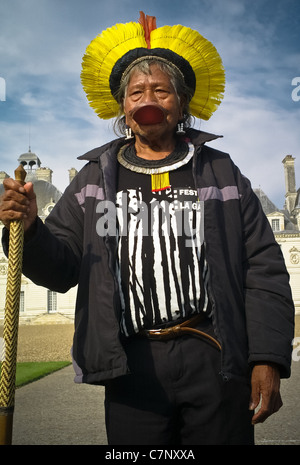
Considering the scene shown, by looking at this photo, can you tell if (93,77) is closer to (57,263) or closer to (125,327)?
(57,263)

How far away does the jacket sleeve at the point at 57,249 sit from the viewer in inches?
83.7

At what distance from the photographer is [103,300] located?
7.01 ft

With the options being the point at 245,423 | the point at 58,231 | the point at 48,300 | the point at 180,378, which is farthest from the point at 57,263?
the point at 48,300

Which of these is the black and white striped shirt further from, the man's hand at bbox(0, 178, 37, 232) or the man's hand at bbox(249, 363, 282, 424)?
the man's hand at bbox(0, 178, 37, 232)

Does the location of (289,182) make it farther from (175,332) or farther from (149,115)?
(175,332)

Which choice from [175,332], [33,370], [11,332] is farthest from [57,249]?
[33,370]

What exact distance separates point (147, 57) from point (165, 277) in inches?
57.7

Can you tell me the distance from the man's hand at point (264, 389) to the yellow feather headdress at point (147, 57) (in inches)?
74.5

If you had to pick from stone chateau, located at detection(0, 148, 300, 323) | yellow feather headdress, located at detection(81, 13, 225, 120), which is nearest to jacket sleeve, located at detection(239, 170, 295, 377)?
yellow feather headdress, located at detection(81, 13, 225, 120)

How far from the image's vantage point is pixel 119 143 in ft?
9.02

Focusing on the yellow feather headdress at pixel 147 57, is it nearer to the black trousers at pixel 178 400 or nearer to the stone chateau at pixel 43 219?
the black trousers at pixel 178 400

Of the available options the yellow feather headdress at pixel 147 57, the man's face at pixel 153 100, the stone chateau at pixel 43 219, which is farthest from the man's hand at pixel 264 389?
the stone chateau at pixel 43 219

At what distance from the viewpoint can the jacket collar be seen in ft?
8.41

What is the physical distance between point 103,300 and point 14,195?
2.31ft
